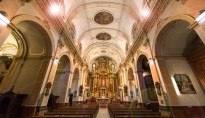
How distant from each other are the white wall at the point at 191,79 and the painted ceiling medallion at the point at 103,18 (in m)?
7.19

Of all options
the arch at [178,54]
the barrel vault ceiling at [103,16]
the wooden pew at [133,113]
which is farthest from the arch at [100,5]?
the wooden pew at [133,113]

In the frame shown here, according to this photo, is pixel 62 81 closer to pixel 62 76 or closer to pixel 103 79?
pixel 62 76

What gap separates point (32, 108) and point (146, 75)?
8785mm

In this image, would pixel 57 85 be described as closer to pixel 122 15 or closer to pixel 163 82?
pixel 163 82

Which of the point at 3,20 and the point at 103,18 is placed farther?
the point at 103,18

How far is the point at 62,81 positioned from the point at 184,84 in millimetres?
9155

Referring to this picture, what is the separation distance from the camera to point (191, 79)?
5.69 metres

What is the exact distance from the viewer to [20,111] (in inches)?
198

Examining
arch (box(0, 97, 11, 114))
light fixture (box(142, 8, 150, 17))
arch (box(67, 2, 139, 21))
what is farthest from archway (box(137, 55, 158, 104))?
arch (box(0, 97, 11, 114))

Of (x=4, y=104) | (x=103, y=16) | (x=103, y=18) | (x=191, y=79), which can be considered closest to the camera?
(x=4, y=104)

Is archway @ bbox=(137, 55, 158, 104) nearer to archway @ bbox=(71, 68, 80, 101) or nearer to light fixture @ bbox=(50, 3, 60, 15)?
light fixture @ bbox=(50, 3, 60, 15)

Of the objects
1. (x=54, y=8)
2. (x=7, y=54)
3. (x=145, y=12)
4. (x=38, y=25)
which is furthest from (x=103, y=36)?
(x=7, y=54)

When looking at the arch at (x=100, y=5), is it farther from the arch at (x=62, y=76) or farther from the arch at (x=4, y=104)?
the arch at (x=4, y=104)

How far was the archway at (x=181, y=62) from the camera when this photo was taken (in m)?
5.27
